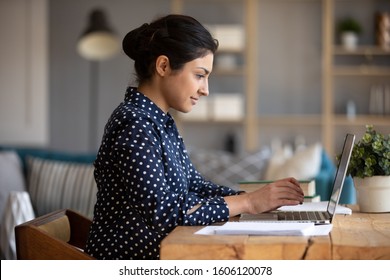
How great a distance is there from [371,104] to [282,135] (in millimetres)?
886

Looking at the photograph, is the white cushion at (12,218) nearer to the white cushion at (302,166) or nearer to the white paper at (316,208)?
the white paper at (316,208)

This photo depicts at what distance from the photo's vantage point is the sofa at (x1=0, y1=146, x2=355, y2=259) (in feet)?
16.0

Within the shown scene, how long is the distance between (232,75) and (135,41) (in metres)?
5.57

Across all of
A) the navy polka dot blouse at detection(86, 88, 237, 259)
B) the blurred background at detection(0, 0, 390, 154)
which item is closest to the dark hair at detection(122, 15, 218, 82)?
the navy polka dot blouse at detection(86, 88, 237, 259)

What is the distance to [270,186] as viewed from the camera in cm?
190

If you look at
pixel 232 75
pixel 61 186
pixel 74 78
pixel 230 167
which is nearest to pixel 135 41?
pixel 61 186

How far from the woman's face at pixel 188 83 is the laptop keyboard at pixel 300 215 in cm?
37

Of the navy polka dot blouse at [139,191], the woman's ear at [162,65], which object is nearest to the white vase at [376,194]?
the navy polka dot blouse at [139,191]

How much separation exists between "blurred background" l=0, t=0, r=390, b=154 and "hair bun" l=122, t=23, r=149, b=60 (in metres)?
5.02

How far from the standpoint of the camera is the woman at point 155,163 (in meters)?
1.78

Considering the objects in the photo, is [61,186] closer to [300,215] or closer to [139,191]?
[300,215]

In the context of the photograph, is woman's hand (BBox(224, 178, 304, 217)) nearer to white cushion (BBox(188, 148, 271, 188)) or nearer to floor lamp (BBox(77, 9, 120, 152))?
white cushion (BBox(188, 148, 271, 188))
